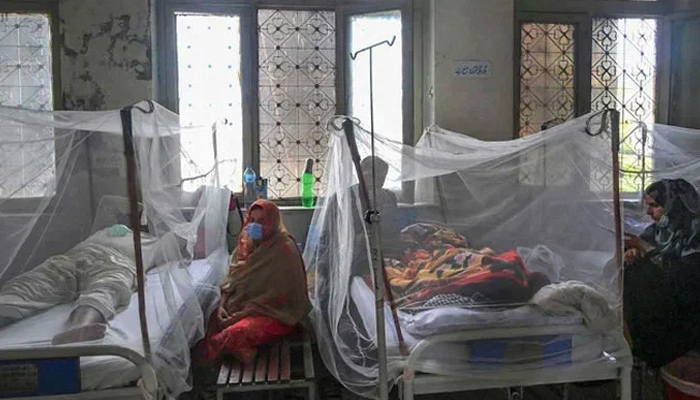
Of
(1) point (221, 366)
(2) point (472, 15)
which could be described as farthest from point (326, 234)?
(2) point (472, 15)

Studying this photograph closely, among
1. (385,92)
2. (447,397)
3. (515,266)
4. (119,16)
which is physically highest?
(119,16)

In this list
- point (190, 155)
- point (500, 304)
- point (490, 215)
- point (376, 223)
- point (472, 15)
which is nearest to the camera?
point (376, 223)

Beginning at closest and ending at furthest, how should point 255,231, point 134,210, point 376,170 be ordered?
point 134,210 → point 376,170 → point 255,231

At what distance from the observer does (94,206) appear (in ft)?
8.81

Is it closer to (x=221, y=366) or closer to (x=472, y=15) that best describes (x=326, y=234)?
(x=221, y=366)

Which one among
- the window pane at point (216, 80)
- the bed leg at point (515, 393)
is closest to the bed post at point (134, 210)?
the bed leg at point (515, 393)

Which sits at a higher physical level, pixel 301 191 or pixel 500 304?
pixel 301 191

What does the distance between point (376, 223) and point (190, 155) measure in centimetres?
142

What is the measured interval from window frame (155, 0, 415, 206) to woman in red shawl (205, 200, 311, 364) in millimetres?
1062

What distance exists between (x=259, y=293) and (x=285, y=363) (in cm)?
40

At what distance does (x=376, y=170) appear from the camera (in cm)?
239

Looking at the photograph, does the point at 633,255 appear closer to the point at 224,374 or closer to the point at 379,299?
the point at 379,299

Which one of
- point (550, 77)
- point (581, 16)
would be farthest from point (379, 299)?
point (581, 16)

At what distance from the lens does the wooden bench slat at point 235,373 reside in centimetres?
229
